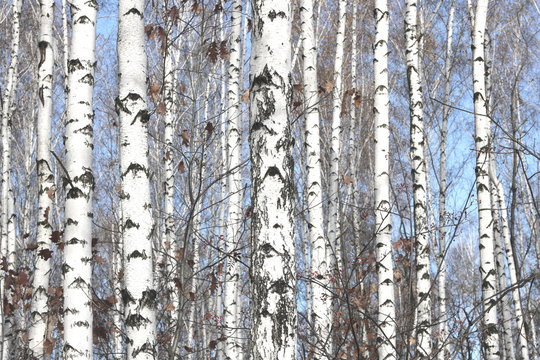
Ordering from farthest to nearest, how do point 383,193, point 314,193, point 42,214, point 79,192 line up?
point 314,193 → point 42,214 → point 383,193 → point 79,192

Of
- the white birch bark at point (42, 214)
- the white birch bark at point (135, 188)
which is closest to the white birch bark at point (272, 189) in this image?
A: the white birch bark at point (135, 188)

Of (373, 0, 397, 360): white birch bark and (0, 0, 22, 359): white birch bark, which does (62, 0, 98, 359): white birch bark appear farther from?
(0, 0, 22, 359): white birch bark

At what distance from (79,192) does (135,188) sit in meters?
0.42

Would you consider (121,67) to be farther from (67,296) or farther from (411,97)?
(411,97)

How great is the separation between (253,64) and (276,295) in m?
1.22

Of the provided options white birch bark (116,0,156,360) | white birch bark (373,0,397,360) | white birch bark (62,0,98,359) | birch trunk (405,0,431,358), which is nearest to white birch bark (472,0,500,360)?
birch trunk (405,0,431,358)

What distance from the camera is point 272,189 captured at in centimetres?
325

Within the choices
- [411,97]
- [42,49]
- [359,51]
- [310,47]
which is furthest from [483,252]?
[359,51]

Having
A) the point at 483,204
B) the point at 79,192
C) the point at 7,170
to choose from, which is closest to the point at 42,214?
the point at 79,192

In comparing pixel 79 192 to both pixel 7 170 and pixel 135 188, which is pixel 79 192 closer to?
pixel 135 188

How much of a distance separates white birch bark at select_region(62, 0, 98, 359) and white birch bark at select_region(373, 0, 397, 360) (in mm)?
2285

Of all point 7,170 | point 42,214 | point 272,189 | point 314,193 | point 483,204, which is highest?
point 7,170

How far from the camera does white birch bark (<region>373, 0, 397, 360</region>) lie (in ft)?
18.5

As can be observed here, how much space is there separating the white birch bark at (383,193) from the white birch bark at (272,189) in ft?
6.91
